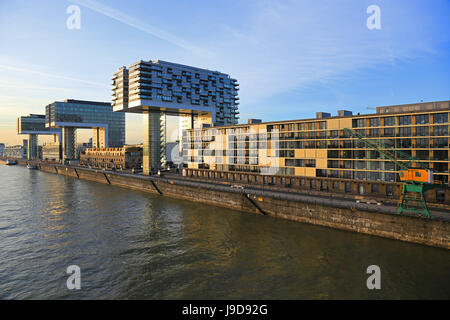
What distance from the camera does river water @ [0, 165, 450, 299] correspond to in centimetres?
2625

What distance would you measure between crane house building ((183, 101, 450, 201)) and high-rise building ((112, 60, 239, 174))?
4010cm

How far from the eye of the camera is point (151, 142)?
122 metres

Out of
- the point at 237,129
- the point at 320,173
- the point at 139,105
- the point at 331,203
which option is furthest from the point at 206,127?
the point at 331,203

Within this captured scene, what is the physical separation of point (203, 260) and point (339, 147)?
44.8 m

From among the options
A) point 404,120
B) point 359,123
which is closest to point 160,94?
point 359,123

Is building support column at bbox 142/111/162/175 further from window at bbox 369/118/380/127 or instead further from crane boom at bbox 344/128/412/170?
window at bbox 369/118/380/127

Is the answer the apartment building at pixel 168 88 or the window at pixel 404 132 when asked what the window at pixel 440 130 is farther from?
the apartment building at pixel 168 88

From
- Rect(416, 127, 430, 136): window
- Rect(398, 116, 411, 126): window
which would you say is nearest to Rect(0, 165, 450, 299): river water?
Rect(416, 127, 430, 136): window

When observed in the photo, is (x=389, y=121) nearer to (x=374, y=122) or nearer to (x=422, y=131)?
(x=374, y=122)

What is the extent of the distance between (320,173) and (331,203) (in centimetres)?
1898

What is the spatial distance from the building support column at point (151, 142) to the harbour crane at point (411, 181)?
8744 centimetres
